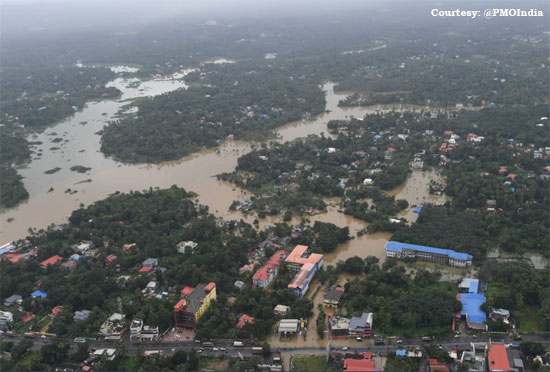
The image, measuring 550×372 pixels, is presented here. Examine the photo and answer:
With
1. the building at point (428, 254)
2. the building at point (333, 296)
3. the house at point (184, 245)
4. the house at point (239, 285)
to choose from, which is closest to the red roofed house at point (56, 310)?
the house at point (184, 245)

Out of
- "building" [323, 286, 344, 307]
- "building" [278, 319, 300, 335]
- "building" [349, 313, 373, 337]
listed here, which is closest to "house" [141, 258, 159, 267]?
"building" [278, 319, 300, 335]

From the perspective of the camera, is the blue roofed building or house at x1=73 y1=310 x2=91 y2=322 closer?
the blue roofed building

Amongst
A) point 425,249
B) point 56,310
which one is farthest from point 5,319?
point 425,249

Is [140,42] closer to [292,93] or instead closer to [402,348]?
[292,93]

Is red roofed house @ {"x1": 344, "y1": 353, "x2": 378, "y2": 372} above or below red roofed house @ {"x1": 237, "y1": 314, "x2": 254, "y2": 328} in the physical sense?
above

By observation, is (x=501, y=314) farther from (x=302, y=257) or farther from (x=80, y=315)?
(x=80, y=315)

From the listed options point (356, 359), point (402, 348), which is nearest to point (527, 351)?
point (402, 348)

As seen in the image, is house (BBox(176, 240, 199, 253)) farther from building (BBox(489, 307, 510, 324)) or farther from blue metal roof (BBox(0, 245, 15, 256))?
building (BBox(489, 307, 510, 324))
